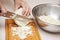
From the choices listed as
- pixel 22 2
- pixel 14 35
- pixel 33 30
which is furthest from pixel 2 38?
pixel 22 2

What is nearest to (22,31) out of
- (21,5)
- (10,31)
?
(10,31)

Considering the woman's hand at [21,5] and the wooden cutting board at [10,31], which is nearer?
the wooden cutting board at [10,31]

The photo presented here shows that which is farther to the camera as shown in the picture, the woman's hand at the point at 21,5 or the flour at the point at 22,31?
the woman's hand at the point at 21,5

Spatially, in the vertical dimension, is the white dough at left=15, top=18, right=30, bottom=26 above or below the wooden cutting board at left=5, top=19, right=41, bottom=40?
above

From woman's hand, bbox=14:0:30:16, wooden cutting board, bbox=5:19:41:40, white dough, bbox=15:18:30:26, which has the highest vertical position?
woman's hand, bbox=14:0:30:16

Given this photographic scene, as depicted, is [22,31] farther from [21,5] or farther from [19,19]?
[21,5]

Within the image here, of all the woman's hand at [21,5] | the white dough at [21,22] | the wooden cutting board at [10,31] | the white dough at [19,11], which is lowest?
the wooden cutting board at [10,31]

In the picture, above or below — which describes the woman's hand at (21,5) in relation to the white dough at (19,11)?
above

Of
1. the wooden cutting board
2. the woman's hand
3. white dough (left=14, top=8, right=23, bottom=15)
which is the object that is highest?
the woman's hand

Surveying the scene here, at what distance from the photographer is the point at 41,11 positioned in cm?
79

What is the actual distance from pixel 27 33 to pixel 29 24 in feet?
0.27

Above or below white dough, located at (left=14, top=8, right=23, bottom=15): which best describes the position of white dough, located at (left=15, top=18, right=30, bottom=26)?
below

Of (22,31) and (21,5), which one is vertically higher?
(21,5)

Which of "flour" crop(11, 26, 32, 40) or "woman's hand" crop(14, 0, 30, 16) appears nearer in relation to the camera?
"flour" crop(11, 26, 32, 40)
